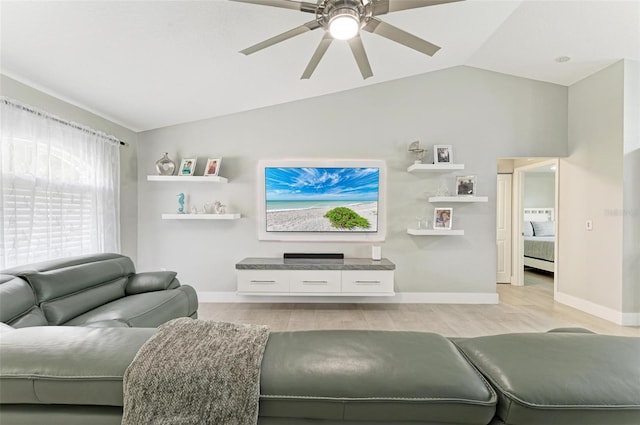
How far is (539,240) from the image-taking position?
623 centimetres

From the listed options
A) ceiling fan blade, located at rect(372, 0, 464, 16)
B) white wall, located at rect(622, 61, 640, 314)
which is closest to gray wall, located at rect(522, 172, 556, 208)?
white wall, located at rect(622, 61, 640, 314)

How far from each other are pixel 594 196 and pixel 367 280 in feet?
9.45

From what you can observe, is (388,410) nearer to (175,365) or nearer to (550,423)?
(550,423)

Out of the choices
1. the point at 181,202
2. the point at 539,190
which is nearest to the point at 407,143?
the point at 181,202

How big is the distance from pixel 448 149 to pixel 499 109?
2.95ft

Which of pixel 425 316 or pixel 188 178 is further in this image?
pixel 188 178

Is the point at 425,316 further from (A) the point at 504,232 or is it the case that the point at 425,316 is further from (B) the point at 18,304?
(B) the point at 18,304

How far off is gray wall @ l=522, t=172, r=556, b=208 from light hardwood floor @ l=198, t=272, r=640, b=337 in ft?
14.2

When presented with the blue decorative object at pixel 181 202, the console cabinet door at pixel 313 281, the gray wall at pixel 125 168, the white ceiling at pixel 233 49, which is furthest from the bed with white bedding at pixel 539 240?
the gray wall at pixel 125 168

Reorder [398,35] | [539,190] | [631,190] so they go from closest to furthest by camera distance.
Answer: [398,35] → [631,190] → [539,190]

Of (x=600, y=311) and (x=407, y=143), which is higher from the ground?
(x=407, y=143)

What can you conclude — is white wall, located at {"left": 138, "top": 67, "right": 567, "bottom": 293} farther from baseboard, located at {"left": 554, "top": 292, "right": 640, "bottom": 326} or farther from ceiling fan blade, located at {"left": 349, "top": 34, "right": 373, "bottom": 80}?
ceiling fan blade, located at {"left": 349, "top": 34, "right": 373, "bottom": 80}

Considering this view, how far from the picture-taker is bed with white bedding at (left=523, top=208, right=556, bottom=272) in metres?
5.86

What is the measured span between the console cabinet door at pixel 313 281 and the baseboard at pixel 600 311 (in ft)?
9.94
